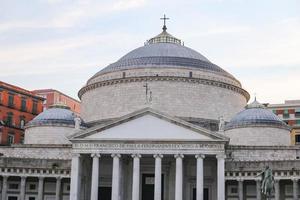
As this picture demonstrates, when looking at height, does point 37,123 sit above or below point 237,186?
above

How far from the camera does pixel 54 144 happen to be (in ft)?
208

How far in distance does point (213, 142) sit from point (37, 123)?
21590 millimetres

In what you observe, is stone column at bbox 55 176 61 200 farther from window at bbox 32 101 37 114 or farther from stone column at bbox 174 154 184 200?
window at bbox 32 101 37 114

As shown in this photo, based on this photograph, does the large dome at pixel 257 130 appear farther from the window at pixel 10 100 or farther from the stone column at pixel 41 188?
the window at pixel 10 100

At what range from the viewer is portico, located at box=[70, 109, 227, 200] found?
176ft

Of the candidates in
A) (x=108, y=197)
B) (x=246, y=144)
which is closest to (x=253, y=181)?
(x=246, y=144)

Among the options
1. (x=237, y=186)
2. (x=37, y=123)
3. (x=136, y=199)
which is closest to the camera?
(x=136, y=199)

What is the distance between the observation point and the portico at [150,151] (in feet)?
176

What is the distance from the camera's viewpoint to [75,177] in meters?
54.8

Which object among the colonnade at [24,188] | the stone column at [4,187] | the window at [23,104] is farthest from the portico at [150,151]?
the window at [23,104]

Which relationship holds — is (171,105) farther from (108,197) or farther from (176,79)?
(108,197)

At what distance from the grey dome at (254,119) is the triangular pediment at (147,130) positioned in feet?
29.1

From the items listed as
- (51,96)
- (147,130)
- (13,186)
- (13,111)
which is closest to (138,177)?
(147,130)

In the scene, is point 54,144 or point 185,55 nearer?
point 54,144
